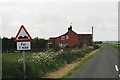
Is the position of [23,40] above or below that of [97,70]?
above

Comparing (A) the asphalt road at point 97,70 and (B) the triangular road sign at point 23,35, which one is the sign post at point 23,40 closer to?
(B) the triangular road sign at point 23,35

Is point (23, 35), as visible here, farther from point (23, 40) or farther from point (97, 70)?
point (97, 70)

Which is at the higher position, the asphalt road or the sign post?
the sign post

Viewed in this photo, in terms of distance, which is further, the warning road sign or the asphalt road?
the asphalt road

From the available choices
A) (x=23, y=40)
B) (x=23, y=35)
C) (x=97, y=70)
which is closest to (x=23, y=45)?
(x=23, y=40)

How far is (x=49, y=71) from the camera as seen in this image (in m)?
14.2

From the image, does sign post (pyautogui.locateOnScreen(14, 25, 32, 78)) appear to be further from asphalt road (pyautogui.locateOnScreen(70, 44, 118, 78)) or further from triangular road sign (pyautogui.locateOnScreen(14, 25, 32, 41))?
asphalt road (pyautogui.locateOnScreen(70, 44, 118, 78))

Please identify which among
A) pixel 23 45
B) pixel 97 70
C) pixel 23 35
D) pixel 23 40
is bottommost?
pixel 97 70

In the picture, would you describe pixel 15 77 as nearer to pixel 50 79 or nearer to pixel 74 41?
pixel 50 79

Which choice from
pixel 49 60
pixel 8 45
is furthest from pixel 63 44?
pixel 49 60

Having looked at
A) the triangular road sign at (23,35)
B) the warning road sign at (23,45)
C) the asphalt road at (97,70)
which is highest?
the triangular road sign at (23,35)

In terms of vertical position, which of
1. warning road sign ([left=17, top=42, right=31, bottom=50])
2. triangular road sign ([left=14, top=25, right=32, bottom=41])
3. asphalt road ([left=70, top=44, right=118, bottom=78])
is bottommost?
asphalt road ([left=70, top=44, right=118, bottom=78])

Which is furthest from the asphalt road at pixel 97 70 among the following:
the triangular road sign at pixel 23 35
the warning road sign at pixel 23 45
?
the triangular road sign at pixel 23 35

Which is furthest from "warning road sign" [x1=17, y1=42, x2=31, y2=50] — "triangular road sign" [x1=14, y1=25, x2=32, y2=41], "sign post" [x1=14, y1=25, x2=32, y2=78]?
"triangular road sign" [x1=14, y1=25, x2=32, y2=41]
